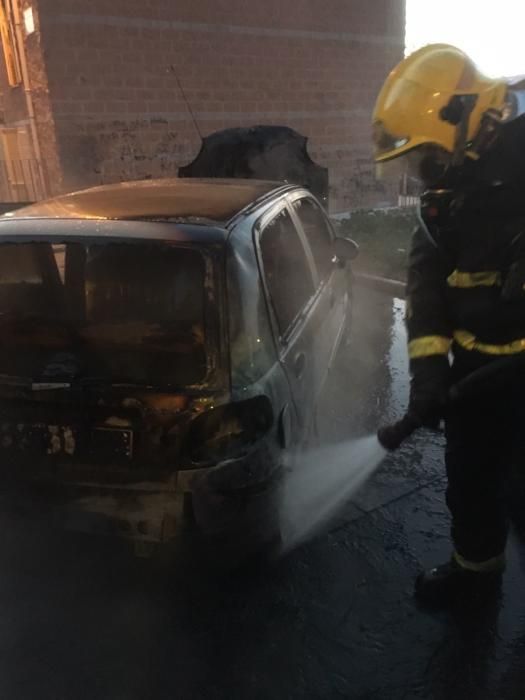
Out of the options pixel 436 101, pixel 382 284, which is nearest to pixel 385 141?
pixel 436 101

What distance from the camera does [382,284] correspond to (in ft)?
24.4

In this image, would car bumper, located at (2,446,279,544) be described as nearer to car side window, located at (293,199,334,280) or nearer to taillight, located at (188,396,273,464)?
taillight, located at (188,396,273,464)

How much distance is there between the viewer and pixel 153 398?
212 cm

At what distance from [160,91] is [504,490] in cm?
1100

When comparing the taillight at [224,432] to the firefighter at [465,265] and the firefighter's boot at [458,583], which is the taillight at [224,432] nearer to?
the firefighter at [465,265]

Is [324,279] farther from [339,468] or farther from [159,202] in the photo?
[159,202]

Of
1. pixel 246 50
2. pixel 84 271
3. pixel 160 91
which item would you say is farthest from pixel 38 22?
pixel 84 271

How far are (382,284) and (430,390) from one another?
211 inches

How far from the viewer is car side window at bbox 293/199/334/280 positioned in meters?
3.77

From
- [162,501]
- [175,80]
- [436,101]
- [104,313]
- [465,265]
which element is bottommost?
[162,501]

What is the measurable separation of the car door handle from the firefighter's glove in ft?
1.84

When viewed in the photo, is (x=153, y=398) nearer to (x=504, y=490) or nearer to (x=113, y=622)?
(x=113, y=622)

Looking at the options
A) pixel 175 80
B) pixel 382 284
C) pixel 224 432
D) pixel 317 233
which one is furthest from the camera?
pixel 175 80

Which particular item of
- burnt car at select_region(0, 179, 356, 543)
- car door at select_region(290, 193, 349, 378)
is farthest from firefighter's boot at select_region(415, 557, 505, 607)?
car door at select_region(290, 193, 349, 378)
